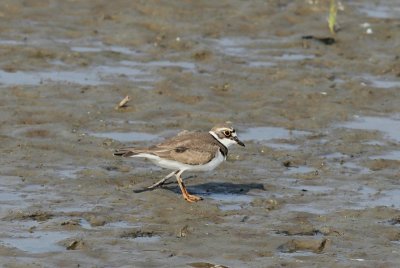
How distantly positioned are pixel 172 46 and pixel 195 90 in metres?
2.85

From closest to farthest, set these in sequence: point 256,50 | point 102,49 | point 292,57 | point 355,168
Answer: point 355,168
point 102,49
point 292,57
point 256,50

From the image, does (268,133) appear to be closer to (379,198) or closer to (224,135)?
(224,135)

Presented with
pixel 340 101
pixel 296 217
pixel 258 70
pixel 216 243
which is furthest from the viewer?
pixel 258 70

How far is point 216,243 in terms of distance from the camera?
502 inches

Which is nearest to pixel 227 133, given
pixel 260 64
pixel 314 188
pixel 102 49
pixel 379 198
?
pixel 314 188

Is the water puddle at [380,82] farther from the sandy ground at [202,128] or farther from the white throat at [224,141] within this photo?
the white throat at [224,141]

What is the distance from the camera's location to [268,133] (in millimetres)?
17781

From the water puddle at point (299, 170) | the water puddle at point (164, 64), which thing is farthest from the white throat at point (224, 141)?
the water puddle at point (164, 64)

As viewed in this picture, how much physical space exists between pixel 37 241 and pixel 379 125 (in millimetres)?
7533

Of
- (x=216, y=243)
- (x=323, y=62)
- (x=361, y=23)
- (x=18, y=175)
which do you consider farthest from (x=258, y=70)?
(x=216, y=243)

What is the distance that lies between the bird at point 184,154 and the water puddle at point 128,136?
Result: 210 cm

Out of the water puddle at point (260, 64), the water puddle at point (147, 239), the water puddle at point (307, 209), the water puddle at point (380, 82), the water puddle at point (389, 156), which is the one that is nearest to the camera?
the water puddle at point (147, 239)

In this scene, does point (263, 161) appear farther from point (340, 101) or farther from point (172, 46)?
point (172, 46)

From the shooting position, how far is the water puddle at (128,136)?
1712 cm
